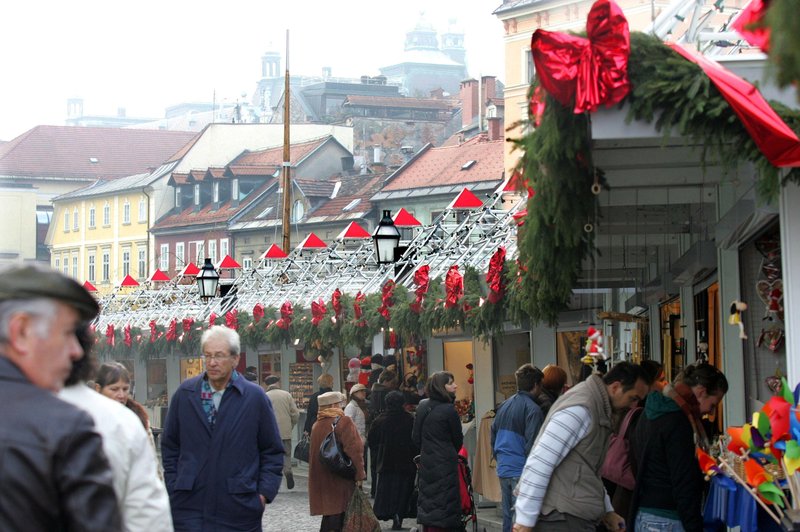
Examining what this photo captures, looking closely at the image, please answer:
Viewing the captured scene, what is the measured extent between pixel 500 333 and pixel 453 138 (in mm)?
60822

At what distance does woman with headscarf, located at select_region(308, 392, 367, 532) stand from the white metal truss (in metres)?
3.04

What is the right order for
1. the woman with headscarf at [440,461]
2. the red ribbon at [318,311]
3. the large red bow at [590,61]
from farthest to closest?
the red ribbon at [318,311] < the woman with headscarf at [440,461] < the large red bow at [590,61]

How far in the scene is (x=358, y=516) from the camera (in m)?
12.7

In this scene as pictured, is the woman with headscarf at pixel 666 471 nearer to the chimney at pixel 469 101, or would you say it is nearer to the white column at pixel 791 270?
the white column at pixel 791 270

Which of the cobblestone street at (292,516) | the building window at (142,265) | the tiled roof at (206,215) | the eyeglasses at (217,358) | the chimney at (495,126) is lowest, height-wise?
the cobblestone street at (292,516)

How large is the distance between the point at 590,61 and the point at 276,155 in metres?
70.6

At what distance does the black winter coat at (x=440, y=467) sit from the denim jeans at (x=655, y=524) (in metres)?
4.72

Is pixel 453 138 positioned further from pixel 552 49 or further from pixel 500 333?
pixel 552 49

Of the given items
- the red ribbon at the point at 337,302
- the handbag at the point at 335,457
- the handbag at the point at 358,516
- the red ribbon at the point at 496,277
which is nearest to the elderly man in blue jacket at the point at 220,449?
the handbag at the point at 335,457

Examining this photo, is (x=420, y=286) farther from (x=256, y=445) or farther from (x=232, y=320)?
(x=232, y=320)

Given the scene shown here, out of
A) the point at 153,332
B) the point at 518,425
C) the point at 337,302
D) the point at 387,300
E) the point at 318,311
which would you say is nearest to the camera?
the point at 518,425

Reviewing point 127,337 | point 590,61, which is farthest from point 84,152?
point 590,61

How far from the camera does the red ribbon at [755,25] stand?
3658 millimetres

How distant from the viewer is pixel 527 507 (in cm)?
705
